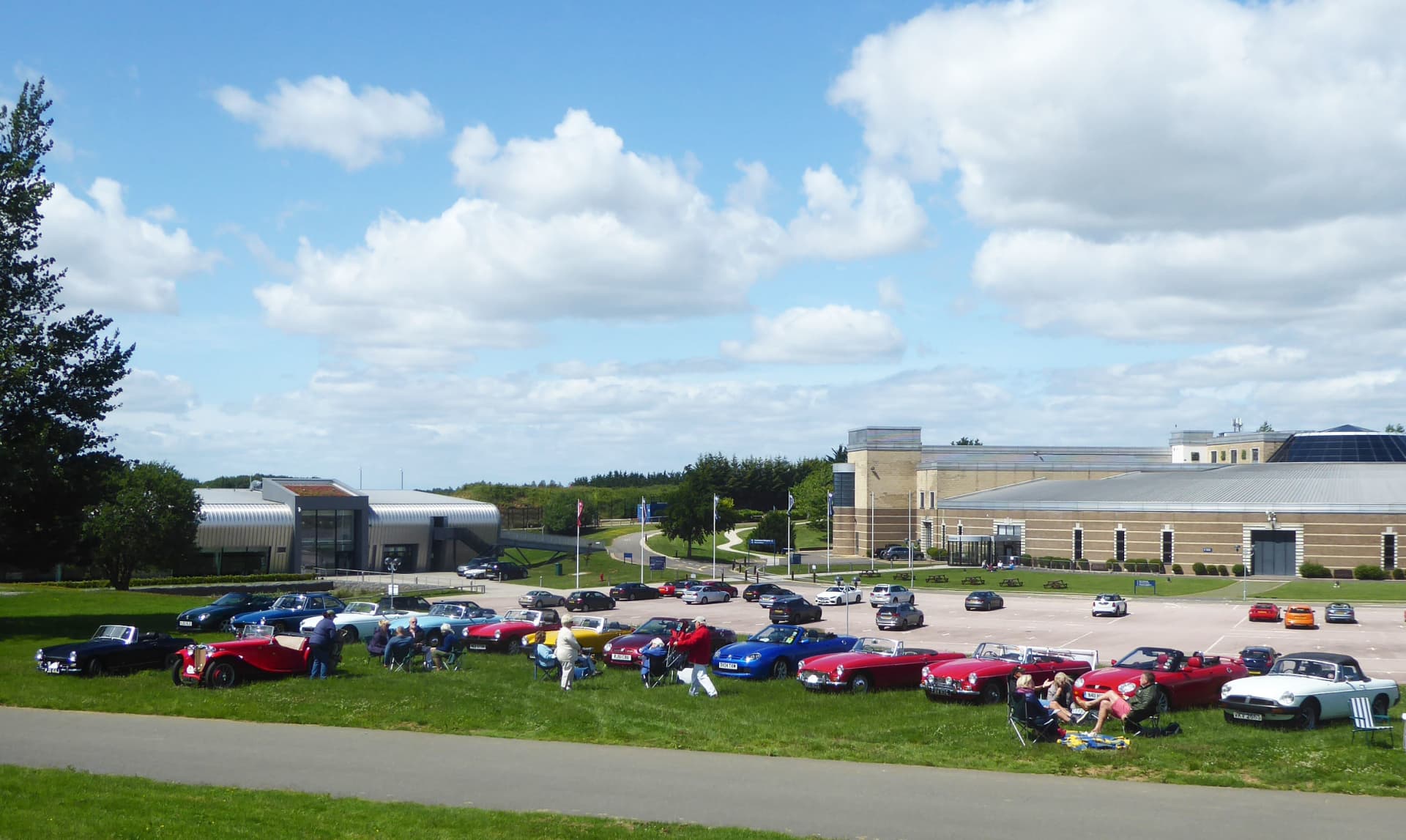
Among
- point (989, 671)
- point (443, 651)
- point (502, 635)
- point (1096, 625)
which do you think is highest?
point (989, 671)

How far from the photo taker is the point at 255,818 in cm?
1201

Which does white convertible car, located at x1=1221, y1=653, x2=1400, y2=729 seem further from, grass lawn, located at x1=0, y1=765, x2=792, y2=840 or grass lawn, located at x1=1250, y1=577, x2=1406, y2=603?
grass lawn, located at x1=1250, y1=577, x2=1406, y2=603

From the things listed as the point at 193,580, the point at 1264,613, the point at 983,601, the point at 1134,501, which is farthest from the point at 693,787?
the point at 1134,501

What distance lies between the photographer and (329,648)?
78.5 ft

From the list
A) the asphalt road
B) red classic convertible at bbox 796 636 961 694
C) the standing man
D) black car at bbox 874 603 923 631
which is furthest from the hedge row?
the asphalt road

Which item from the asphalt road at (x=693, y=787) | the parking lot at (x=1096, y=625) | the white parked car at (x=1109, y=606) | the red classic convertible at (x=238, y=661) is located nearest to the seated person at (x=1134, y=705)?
the asphalt road at (x=693, y=787)

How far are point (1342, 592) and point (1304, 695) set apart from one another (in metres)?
62.8

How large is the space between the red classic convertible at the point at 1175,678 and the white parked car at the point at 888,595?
3901 centimetres

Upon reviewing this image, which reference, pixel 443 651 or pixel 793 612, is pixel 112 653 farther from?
pixel 793 612

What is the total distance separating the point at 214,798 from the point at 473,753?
4.17m

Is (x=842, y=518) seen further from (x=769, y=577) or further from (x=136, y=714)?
(x=136, y=714)

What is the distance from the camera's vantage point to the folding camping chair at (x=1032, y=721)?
17422mm

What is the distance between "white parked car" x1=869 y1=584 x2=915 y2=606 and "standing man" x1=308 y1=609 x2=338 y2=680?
4256 cm

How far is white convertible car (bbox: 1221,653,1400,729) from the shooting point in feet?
62.4
